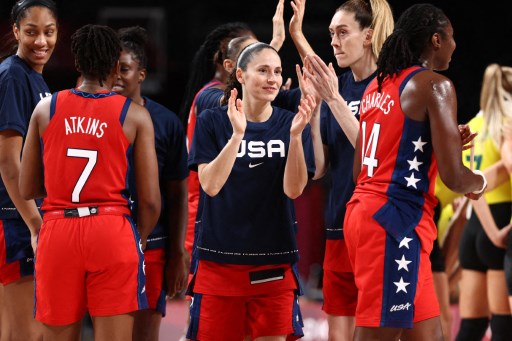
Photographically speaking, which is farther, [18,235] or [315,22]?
[315,22]

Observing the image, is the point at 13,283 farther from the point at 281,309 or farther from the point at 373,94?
the point at 373,94

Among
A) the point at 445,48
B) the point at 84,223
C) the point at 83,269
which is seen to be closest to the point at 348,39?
the point at 445,48

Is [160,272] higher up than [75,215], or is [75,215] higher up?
[75,215]

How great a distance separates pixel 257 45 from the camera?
14.9ft

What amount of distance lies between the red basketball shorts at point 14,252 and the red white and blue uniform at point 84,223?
58 cm

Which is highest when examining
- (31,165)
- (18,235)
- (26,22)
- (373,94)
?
(26,22)

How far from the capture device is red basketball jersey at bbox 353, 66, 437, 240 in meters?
3.99

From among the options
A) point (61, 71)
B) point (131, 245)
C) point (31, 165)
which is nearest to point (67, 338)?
point (131, 245)

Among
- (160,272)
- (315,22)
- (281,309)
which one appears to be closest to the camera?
(281,309)

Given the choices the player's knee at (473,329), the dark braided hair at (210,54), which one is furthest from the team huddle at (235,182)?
the player's knee at (473,329)

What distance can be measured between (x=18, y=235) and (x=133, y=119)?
1063mm

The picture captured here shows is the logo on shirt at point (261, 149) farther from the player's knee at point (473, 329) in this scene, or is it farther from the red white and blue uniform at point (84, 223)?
the player's knee at point (473, 329)

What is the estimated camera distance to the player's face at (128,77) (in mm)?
5000

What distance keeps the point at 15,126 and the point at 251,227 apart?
4.26 ft
